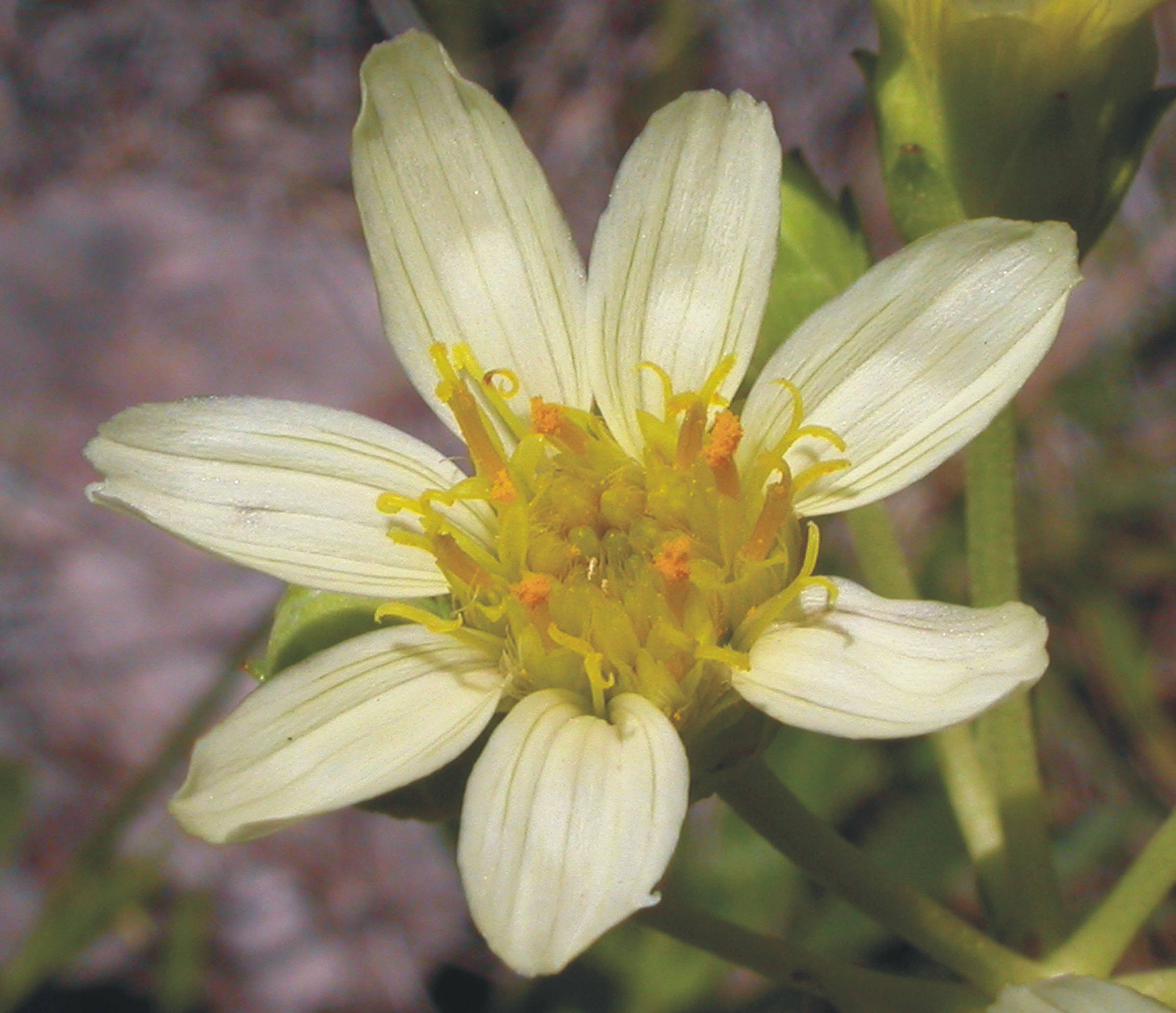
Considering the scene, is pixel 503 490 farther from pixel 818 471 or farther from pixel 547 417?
pixel 818 471

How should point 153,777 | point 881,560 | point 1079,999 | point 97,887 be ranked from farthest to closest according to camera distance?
point 97,887, point 153,777, point 881,560, point 1079,999

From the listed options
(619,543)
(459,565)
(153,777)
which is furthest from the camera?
(153,777)

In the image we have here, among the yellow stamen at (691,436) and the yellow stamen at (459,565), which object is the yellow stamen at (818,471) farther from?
the yellow stamen at (459,565)

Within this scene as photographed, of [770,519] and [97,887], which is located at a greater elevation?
[770,519]

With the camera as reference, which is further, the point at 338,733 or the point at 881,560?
the point at 881,560

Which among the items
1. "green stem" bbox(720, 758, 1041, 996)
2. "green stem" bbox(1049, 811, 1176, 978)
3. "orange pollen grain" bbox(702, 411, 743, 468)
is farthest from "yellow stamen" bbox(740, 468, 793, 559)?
"green stem" bbox(1049, 811, 1176, 978)

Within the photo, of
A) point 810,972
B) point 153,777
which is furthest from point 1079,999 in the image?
point 153,777
